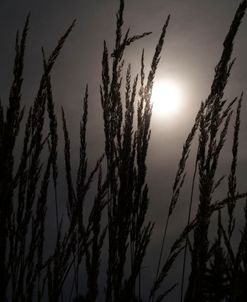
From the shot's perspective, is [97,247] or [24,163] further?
[97,247]

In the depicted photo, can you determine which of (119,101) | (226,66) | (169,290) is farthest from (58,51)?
(169,290)

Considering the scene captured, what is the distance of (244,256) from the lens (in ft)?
6.50

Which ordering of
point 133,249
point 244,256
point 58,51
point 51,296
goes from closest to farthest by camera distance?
1. point 58,51
2. point 51,296
3. point 133,249
4. point 244,256

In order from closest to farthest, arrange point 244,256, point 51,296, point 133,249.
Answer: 1. point 51,296
2. point 133,249
3. point 244,256

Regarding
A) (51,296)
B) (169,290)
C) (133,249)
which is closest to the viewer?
(51,296)

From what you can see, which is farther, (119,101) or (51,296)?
(119,101)

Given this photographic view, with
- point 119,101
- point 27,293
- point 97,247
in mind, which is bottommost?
point 27,293

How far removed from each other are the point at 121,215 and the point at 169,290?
439mm

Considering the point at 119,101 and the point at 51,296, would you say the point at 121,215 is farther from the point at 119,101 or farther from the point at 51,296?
the point at 119,101

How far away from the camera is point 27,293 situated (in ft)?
5.47

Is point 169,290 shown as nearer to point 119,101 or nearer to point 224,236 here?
point 224,236

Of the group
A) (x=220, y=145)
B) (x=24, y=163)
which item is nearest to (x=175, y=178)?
(x=220, y=145)

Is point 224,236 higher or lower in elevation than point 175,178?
lower

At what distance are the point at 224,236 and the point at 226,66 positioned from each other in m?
0.80
